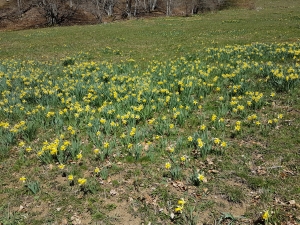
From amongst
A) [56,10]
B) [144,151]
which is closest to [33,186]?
[144,151]

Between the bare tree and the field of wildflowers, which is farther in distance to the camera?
the bare tree

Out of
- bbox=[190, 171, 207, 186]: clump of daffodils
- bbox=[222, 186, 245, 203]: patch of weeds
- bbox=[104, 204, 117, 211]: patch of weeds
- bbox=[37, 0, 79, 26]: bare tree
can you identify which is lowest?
bbox=[104, 204, 117, 211]: patch of weeds

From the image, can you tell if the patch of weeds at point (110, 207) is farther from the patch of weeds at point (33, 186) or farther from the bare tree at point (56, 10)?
the bare tree at point (56, 10)

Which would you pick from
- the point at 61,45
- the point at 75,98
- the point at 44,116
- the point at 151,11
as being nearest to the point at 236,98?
the point at 75,98

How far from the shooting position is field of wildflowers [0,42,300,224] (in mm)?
4453

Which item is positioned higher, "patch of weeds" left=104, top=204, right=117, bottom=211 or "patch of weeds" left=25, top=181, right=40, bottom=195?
"patch of weeds" left=25, top=181, right=40, bottom=195

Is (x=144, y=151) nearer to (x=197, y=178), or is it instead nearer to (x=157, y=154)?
(x=157, y=154)

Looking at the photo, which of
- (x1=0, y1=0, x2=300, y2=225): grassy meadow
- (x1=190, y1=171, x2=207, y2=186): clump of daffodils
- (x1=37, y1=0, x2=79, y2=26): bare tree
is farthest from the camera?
(x1=37, y1=0, x2=79, y2=26): bare tree

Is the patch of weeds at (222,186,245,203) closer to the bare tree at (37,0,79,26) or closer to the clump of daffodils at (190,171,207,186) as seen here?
the clump of daffodils at (190,171,207,186)

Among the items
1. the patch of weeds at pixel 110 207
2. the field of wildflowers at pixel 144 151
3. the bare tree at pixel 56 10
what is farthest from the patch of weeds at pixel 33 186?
the bare tree at pixel 56 10

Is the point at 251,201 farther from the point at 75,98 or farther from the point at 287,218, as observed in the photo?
the point at 75,98

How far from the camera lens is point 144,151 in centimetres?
602

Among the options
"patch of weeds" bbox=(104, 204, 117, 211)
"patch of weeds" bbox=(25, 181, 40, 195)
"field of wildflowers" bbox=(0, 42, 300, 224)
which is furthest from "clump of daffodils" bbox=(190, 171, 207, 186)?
"patch of weeds" bbox=(25, 181, 40, 195)

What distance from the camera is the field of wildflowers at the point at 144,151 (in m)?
4.45
